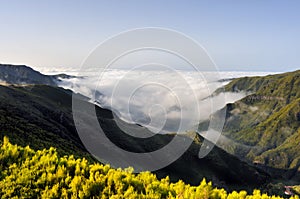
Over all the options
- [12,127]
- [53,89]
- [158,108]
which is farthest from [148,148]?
[158,108]

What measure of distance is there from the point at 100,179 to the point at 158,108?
16.9 metres

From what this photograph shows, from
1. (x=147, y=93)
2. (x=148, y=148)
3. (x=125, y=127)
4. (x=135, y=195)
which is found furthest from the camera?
(x=148, y=148)

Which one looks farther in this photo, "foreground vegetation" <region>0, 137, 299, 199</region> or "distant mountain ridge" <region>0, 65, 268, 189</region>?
"distant mountain ridge" <region>0, 65, 268, 189</region>

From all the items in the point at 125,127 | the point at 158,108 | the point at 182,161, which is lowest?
the point at 182,161

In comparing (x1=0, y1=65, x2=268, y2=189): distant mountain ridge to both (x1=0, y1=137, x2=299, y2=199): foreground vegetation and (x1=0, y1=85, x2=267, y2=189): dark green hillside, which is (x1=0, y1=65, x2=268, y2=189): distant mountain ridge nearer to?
(x1=0, y1=85, x2=267, y2=189): dark green hillside

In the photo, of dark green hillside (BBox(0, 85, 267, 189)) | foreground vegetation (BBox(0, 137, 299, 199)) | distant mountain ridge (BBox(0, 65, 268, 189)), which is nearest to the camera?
foreground vegetation (BBox(0, 137, 299, 199))

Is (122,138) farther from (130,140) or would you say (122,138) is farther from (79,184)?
(79,184)

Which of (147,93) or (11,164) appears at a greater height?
(147,93)

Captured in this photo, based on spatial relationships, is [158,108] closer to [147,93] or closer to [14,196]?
[147,93]

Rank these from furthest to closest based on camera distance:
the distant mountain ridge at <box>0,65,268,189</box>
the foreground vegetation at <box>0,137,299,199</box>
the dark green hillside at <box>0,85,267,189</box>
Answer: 1. the dark green hillside at <box>0,85,267,189</box>
2. the distant mountain ridge at <box>0,65,268,189</box>
3. the foreground vegetation at <box>0,137,299,199</box>

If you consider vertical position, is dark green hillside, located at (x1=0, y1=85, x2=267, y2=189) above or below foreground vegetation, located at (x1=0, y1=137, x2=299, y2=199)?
below

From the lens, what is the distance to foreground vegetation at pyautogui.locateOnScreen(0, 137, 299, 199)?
10.3 m

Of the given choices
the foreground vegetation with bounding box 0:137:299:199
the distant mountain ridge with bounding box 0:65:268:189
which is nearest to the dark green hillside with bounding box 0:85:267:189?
the distant mountain ridge with bounding box 0:65:268:189

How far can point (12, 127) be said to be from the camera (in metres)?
39.9
